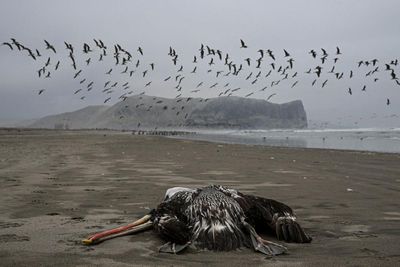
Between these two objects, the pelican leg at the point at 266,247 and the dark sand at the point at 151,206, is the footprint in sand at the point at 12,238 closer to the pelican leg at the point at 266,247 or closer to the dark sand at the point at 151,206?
the dark sand at the point at 151,206

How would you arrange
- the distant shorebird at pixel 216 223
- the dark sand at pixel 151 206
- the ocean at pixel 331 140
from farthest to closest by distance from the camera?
the ocean at pixel 331 140, the distant shorebird at pixel 216 223, the dark sand at pixel 151 206

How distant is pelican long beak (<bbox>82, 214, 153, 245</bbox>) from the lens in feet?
18.2

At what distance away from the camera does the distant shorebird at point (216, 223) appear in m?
5.38

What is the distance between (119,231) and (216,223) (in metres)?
1.29

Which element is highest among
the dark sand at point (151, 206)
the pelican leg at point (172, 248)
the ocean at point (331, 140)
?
the pelican leg at point (172, 248)

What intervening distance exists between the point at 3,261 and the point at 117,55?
67.0ft

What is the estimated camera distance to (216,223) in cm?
557

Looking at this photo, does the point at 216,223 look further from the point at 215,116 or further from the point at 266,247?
the point at 215,116

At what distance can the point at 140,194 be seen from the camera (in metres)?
9.88

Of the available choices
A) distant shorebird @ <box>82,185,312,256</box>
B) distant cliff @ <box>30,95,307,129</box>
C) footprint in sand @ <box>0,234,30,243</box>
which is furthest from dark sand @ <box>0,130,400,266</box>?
distant cliff @ <box>30,95,307,129</box>

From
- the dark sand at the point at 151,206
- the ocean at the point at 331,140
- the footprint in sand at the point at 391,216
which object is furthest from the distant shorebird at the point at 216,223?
the ocean at the point at 331,140

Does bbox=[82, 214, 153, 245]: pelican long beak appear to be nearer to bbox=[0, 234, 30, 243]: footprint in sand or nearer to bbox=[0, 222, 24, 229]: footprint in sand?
bbox=[0, 234, 30, 243]: footprint in sand

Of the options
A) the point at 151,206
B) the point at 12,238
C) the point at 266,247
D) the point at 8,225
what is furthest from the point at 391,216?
the point at 8,225

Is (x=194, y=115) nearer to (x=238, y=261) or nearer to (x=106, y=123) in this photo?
(x=106, y=123)
